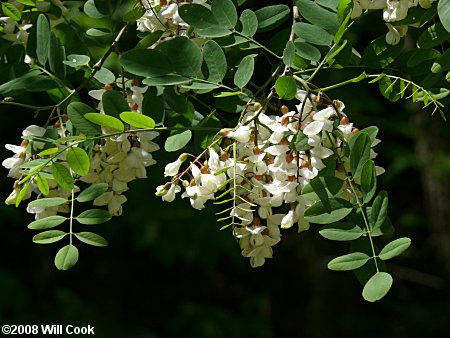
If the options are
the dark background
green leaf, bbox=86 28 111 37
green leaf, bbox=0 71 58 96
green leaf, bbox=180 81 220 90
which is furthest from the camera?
the dark background

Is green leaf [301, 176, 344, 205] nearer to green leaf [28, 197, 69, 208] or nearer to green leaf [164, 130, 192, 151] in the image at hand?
green leaf [164, 130, 192, 151]

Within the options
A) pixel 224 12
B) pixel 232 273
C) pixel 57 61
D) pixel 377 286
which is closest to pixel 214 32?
pixel 224 12

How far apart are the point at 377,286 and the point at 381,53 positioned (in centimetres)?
29

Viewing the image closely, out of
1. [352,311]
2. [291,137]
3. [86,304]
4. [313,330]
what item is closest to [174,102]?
[291,137]

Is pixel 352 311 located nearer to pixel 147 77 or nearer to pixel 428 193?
pixel 428 193

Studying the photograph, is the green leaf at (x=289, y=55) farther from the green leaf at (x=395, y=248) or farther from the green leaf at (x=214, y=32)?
the green leaf at (x=395, y=248)

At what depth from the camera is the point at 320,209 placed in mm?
799

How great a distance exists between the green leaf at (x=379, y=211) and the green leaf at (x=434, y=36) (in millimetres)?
187

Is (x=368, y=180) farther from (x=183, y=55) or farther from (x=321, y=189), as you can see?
(x=183, y=55)

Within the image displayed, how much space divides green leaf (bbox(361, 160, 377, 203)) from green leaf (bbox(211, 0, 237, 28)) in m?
0.24

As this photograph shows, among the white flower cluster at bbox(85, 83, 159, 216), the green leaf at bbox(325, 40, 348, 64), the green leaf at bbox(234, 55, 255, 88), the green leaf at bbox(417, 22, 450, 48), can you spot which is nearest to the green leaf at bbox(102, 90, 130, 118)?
the white flower cluster at bbox(85, 83, 159, 216)

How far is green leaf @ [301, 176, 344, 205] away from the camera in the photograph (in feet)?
2.62

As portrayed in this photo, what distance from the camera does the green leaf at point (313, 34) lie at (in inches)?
35.4

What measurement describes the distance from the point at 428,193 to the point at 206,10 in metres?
2.75
